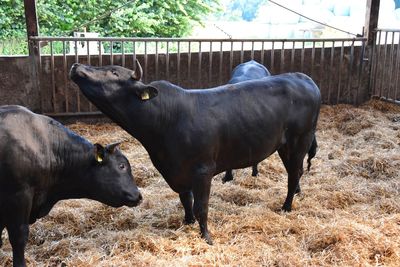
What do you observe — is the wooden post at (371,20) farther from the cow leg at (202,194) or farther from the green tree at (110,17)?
the green tree at (110,17)

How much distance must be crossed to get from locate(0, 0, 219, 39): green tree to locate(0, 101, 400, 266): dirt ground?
10126mm

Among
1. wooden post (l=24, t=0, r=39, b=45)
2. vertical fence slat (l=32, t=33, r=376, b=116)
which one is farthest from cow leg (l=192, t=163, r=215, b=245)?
wooden post (l=24, t=0, r=39, b=45)

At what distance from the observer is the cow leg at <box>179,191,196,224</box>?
398 centimetres

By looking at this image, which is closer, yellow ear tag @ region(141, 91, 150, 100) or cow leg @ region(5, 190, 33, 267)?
cow leg @ region(5, 190, 33, 267)

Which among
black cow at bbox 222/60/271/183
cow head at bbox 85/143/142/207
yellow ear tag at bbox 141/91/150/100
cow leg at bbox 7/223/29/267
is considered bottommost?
cow leg at bbox 7/223/29/267

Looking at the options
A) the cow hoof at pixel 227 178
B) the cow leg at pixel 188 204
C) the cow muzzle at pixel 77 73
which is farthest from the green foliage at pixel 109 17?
the cow muzzle at pixel 77 73

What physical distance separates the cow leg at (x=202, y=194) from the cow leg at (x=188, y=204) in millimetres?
268

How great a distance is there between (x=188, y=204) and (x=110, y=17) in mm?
12879

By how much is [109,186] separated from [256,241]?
1.17m

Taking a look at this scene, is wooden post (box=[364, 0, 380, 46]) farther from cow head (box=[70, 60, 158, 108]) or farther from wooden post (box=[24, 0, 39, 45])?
cow head (box=[70, 60, 158, 108])

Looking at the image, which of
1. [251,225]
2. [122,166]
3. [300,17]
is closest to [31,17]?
[122,166]

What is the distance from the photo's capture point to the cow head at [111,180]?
3455mm

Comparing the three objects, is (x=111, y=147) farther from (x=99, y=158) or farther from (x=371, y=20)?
(x=371, y=20)

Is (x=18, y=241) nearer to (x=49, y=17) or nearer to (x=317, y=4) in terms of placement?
(x=49, y=17)
